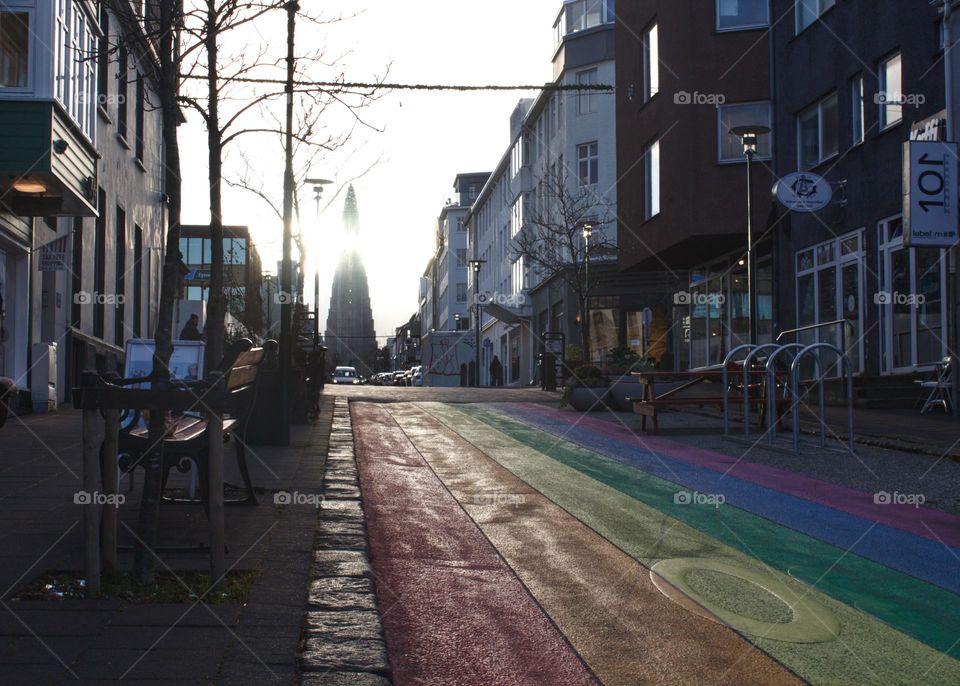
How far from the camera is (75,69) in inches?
642

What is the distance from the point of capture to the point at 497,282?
3068 inches

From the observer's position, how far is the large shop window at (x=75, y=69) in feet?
50.4

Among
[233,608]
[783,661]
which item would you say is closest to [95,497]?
[233,608]

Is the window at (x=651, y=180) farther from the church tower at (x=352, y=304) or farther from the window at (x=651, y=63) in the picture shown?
the church tower at (x=352, y=304)

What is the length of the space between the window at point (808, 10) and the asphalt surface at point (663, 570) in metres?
14.9

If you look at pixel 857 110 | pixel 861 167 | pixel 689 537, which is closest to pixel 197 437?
pixel 689 537

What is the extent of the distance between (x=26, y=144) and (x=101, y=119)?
9.18m

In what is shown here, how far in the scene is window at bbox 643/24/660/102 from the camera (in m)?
29.0

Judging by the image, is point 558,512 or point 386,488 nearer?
point 558,512

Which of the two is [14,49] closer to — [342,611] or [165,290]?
[165,290]

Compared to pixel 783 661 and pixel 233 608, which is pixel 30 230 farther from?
pixel 783 661

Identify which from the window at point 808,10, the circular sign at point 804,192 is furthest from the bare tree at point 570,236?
the window at point 808,10

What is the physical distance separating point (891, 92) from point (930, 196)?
4.39 metres

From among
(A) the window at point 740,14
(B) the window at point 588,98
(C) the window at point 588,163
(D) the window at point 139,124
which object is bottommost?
(D) the window at point 139,124
